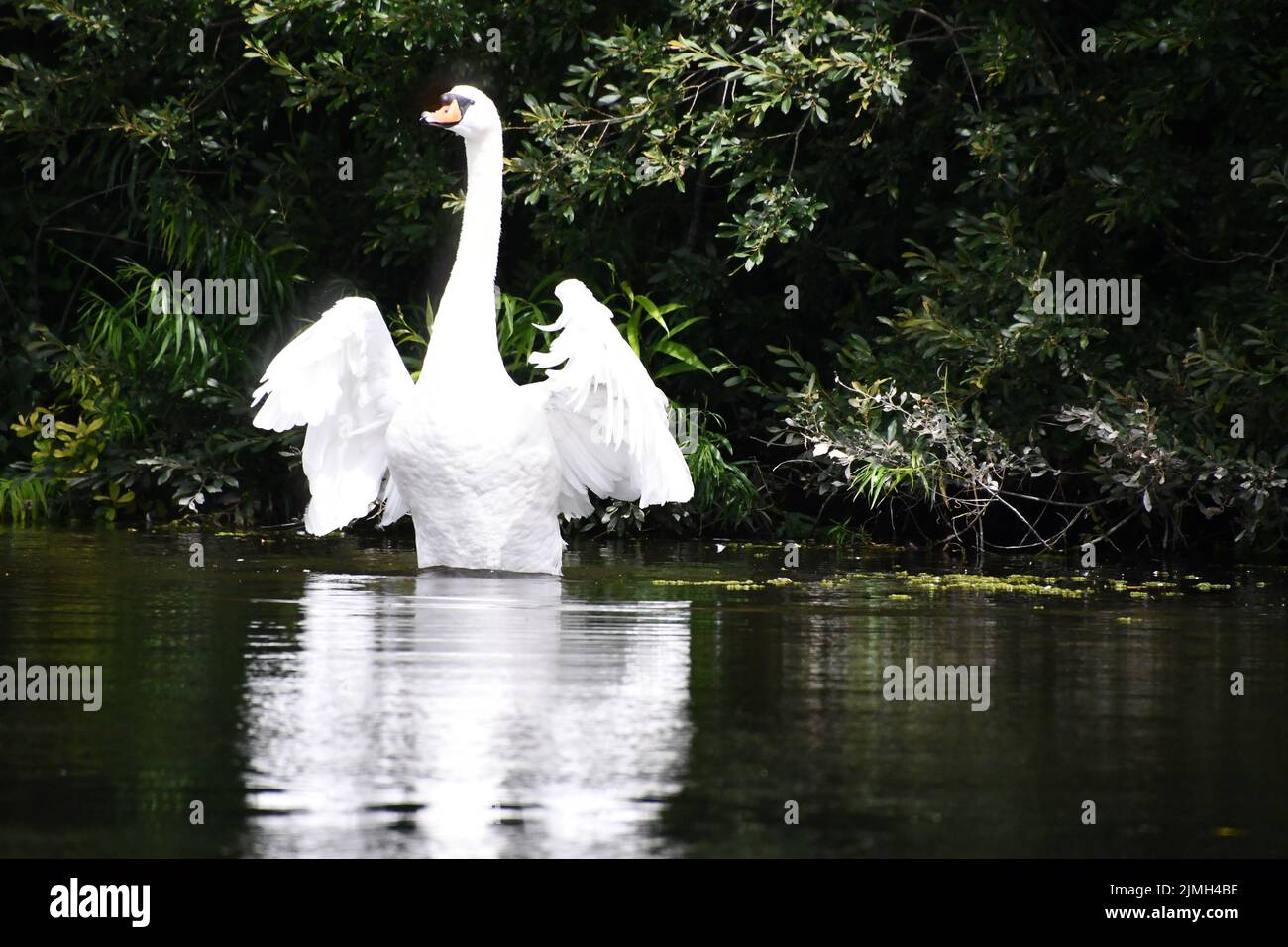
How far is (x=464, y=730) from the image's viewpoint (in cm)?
585

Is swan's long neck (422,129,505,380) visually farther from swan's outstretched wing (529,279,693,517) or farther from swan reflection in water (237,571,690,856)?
swan reflection in water (237,571,690,856)

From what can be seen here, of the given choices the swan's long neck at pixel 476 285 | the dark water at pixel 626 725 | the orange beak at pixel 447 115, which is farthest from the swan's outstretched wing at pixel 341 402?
the orange beak at pixel 447 115

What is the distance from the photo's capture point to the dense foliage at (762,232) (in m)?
12.6

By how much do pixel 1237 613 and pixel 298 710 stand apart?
16.1 feet

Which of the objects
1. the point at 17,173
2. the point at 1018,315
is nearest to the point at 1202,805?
the point at 1018,315

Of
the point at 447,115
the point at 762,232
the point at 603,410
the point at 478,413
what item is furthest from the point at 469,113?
the point at 762,232

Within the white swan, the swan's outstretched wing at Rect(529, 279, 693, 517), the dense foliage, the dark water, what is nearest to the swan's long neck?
the white swan

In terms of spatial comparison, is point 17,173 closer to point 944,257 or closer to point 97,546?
point 97,546

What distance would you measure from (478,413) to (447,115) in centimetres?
186

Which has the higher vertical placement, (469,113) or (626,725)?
(469,113)

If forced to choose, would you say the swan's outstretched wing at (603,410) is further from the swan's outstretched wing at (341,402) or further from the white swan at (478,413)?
the swan's outstretched wing at (341,402)

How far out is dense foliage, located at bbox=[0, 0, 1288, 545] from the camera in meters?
12.6

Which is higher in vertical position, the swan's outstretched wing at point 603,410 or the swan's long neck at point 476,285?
the swan's long neck at point 476,285

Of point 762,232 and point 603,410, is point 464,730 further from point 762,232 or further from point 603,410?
point 762,232
